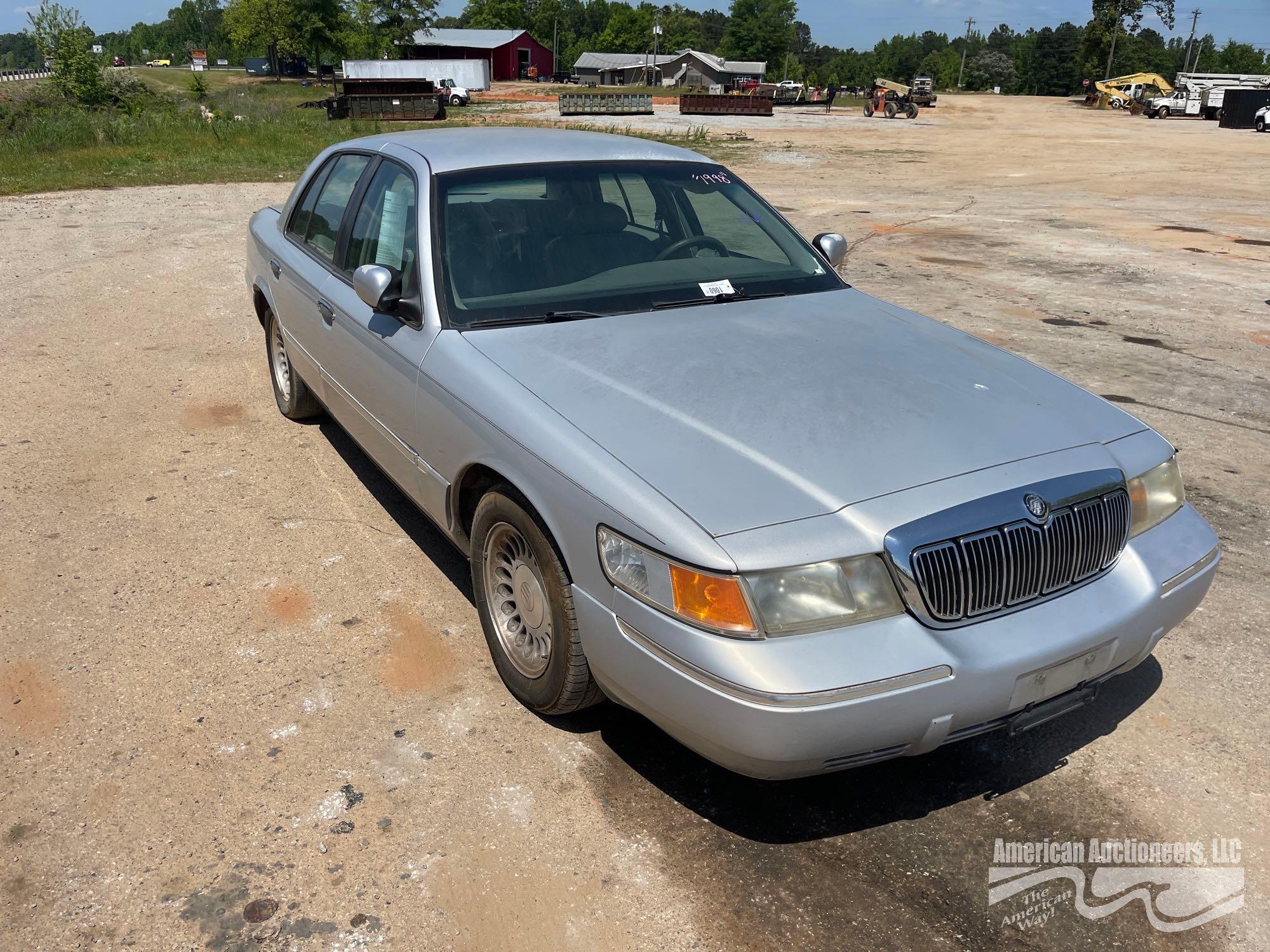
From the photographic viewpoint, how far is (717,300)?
12.7ft

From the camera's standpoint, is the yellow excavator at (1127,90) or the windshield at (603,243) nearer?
the windshield at (603,243)

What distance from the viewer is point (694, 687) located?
240cm

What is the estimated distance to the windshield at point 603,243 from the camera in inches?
143

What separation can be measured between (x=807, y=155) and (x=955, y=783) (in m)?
24.3

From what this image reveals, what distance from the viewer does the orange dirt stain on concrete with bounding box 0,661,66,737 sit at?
317cm

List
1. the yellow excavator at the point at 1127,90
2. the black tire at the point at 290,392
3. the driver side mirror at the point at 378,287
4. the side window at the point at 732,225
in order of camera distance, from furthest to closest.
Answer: the yellow excavator at the point at 1127,90 → the black tire at the point at 290,392 → the side window at the point at 732,225 → the driver side mirror at the point at 378,287

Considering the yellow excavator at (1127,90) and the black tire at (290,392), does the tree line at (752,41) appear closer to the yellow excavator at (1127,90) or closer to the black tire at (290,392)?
the yellow excavator at (1127,90)

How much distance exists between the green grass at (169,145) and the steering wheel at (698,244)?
38.0ft

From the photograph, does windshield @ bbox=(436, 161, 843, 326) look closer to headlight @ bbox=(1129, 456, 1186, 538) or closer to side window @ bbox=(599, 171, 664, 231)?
side window @ bbox=(599, 171, 664, 231)

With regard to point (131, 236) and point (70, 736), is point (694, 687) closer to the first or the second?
point (70, 736)

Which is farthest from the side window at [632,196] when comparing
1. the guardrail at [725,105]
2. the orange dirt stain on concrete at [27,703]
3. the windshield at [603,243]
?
the guardrail at [725,105]

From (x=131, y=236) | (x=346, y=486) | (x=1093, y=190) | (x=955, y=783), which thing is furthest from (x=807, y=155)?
(x=955, y=783)

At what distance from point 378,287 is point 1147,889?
3.09 metres

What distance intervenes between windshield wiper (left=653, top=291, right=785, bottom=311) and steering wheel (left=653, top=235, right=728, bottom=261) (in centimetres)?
31
